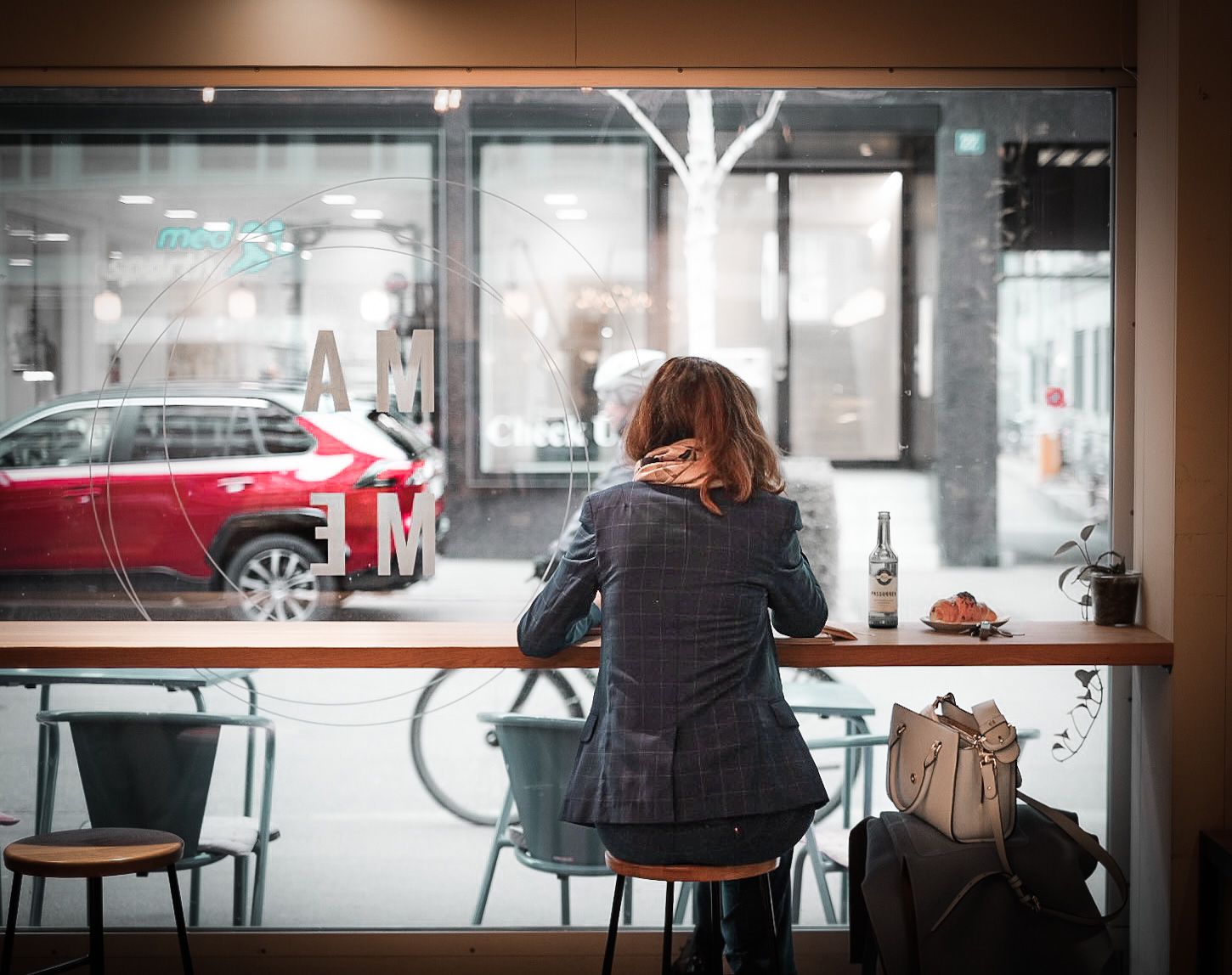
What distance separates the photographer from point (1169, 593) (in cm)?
273

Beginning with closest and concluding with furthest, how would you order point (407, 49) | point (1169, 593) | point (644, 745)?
point (644, 745), point (1169, 593), point (407, 49)

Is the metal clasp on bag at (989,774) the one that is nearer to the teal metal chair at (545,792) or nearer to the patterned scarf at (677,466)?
the patterned scarf at (677,466)

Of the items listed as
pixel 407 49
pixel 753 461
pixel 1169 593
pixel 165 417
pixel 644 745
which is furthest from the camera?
pixel 165 417

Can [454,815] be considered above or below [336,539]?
below

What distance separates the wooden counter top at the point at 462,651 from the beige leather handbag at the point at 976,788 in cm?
21

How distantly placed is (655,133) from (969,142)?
31.7 inches

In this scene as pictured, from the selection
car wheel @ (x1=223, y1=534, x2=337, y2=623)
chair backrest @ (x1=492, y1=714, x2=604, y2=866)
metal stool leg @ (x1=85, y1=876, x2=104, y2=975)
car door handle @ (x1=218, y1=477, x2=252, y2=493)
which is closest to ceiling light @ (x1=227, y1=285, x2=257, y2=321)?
car door handle @ (x1=218, y1=477, x2=252, y2=493)

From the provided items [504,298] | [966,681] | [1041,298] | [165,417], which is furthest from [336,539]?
[1041,298]

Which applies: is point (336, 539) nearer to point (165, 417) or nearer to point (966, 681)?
point (165, 417)

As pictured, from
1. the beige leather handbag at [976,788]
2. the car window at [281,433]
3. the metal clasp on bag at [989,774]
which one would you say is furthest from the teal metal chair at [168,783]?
the metal clasp on bag at [989,774]

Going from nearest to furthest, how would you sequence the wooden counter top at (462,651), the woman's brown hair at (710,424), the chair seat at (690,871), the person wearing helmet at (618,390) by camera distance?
the chair seat at (690,871)
the woman's brown hair at (710,424)
the wooden counter top at (462,651)
the person wearing helmet at (618,390)

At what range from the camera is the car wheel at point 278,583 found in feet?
10.4

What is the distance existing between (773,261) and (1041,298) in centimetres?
70

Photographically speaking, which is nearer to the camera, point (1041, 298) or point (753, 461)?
point (753, 461)
